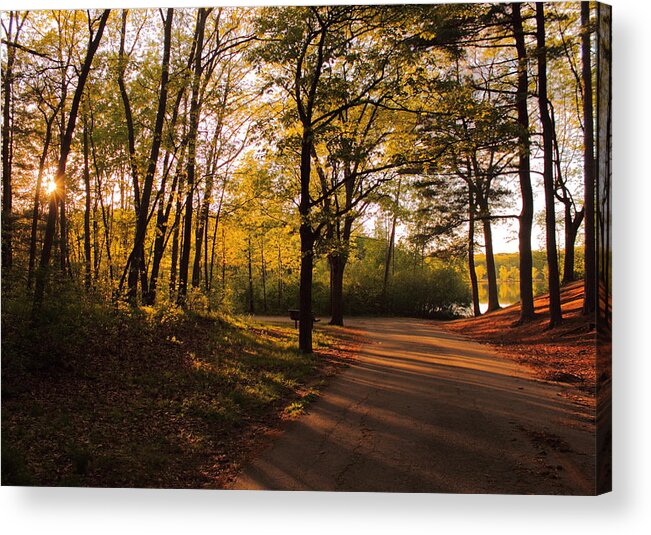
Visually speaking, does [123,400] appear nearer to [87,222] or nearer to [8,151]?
[87,222]

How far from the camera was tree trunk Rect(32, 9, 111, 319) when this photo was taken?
4418mm

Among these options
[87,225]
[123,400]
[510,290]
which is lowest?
[123,400]

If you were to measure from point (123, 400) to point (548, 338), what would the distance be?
190 inches

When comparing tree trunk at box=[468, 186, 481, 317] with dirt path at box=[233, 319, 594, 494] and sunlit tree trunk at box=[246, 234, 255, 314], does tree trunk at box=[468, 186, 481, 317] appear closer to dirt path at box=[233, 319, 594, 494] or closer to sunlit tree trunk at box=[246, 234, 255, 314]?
dirt path at box=[233, 319, 594, 494]

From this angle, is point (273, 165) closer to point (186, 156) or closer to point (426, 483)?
point (186, 156)

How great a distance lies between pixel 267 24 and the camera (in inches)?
197

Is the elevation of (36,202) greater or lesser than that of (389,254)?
greater

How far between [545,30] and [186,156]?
4.88 meters

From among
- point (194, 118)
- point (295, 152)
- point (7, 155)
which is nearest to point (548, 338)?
point (295, 152)

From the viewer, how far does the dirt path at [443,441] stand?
337 cm

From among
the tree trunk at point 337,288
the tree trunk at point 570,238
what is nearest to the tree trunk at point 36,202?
the tree trunk at point 337,288

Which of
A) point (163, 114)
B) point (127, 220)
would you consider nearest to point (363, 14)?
point (163, 114)

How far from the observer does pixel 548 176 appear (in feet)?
14.2

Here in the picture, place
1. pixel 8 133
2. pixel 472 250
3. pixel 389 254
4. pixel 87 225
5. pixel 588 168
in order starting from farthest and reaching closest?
pixel 389 254, pixel 87 225, pixel 472 250, pixel 8 133, pixel 588 168
